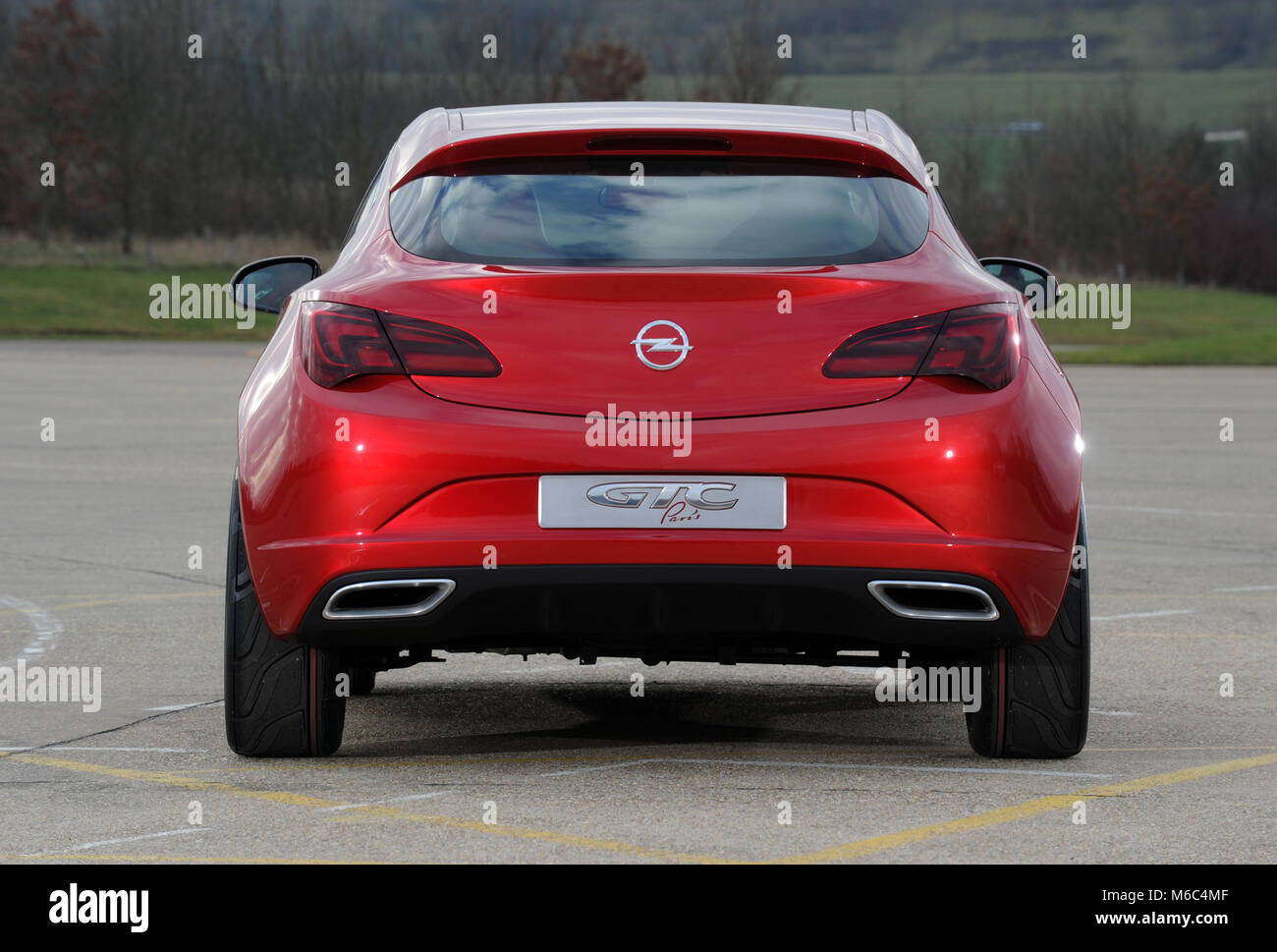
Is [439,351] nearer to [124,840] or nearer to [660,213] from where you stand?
[660,213]

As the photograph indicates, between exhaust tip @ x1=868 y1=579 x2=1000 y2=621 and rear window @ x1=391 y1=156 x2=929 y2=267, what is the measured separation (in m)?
0.85

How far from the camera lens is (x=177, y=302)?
60.2 m

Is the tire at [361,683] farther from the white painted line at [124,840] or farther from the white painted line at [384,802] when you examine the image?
the white painted line at [124,840]

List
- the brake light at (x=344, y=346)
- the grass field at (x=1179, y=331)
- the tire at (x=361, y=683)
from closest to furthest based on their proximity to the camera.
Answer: the brake light at (x=344, y=346) < the tire at (x=361, y=683) < the grass field at (x=1179, y=331)

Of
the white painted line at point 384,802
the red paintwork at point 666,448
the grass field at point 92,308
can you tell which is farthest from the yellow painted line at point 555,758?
the grass field at point 92,308

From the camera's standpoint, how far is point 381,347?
16.9ft

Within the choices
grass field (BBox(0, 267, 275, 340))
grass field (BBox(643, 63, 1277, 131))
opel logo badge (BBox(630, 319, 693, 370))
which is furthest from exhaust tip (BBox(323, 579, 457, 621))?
grass field (BBox(643, 63, 1277, 131))

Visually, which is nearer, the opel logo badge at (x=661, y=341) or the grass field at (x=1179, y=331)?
the opel logo badge at (x=661, y=341)

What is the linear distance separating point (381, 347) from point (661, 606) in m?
0.93

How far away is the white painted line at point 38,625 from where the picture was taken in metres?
7.87

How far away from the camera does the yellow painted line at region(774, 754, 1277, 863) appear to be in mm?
4656

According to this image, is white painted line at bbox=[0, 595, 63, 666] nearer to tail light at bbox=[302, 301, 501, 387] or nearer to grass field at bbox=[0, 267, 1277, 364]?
tail light at bbox=[302, 301, 501, 387]

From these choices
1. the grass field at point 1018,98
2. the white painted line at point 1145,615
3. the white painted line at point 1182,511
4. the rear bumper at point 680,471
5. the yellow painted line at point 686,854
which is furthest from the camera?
the grass field at point 1018,98

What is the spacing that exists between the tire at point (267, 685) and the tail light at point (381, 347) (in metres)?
0.56
